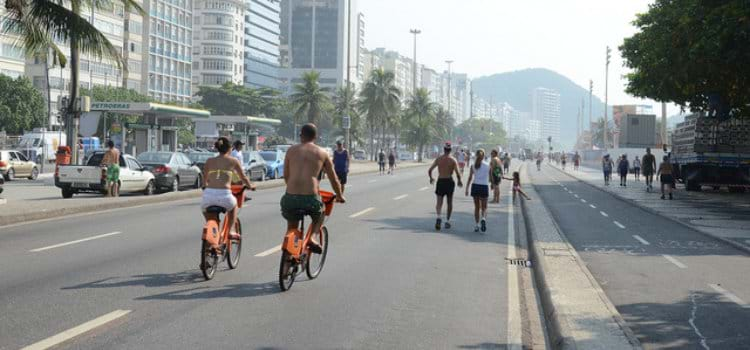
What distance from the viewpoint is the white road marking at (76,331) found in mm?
6236

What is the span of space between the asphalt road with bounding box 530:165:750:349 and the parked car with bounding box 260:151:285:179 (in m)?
23.3

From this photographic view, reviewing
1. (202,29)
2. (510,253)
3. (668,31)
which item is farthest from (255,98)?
(510,253)

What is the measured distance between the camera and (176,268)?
10500mm

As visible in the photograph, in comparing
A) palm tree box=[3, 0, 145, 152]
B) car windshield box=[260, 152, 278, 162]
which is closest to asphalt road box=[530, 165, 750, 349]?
palm tree box=[3, 0, 145, 152]

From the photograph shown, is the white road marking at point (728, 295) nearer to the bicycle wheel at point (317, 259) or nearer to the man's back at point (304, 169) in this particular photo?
the bicycle wheel at point (317, 259)

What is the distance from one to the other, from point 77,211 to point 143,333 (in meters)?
13.7

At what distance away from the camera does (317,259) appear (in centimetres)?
1010

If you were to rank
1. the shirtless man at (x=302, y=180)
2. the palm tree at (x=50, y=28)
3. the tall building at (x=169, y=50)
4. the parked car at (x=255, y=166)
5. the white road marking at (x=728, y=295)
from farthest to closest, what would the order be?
1. the tall building at (x=169, y=50)
2. the parked car at (x=255, y=166)
3. the palm tree at (x=50, y=28)
4. the white road marking at (x=728, y=295)
5. the shirtless man at (x=302, y=180)

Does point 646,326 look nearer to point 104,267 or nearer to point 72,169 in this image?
point 104,267

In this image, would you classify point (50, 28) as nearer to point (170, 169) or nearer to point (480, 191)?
point (170, 169)

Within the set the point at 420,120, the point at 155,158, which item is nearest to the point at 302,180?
the point at 155,158

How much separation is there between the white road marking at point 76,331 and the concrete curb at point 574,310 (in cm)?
379

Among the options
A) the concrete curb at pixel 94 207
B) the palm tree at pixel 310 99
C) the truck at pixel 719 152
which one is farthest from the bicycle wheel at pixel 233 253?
the palm tree at pixel 310 99

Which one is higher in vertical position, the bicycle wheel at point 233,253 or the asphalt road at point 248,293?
the bicycle wheel at point 233,253
